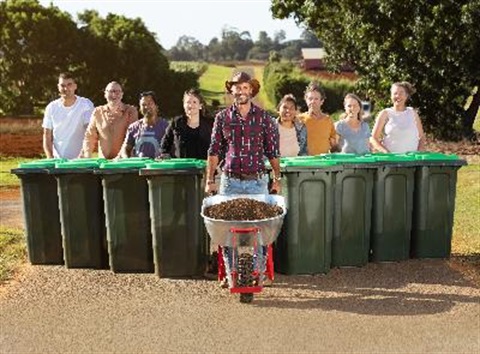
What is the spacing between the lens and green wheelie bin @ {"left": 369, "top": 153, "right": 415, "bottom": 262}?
8094 mm

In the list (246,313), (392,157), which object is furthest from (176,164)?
(392,157)

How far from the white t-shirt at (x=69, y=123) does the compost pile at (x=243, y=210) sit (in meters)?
2.90

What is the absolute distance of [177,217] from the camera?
7.65 meters

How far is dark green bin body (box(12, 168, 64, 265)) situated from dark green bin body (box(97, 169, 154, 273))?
740 millimetres

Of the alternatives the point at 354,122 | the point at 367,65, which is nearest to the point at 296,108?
the point at 354,122

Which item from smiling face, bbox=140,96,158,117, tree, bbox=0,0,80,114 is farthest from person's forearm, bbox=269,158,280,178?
tree, bbox=0,0,80,114

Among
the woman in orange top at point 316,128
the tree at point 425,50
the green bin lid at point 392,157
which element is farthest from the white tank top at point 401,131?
the tree at point 425,50

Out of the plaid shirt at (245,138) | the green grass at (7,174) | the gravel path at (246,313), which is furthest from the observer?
the green grass at (7,174)

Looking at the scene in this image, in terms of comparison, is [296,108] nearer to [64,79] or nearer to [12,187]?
[64,79]

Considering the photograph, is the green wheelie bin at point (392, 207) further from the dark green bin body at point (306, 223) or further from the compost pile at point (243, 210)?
the compost pile at point (243, 210)

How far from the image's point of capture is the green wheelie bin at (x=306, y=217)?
7.56 m

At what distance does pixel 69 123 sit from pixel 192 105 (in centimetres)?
201

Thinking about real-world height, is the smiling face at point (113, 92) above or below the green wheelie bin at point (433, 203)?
above

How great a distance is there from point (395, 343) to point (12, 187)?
11.9 metres
